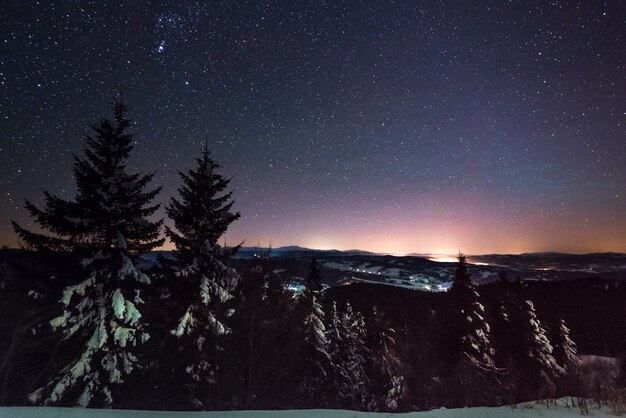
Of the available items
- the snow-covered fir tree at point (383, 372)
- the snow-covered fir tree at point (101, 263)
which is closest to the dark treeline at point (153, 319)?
the snow-covered fir tree at point (101, 263)

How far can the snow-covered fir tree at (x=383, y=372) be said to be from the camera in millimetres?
31500

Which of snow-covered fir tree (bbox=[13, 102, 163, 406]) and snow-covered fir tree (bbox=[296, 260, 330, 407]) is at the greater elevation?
snow-covered fir tree (bbox=[13, 102, 163, 406])

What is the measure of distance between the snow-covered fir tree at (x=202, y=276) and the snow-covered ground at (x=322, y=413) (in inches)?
432

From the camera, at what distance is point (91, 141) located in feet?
49.7

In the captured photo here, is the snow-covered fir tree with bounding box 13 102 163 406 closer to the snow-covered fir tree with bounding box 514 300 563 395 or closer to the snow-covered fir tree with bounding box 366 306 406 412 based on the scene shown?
the snow-covered fir tree with bounding box 366 306 406 412

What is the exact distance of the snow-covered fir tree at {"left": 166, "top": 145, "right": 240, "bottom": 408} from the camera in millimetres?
16547

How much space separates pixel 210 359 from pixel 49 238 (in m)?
8.62

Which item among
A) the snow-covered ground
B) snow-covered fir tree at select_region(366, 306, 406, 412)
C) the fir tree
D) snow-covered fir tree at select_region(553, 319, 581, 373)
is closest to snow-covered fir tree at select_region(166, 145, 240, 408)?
the fir tree

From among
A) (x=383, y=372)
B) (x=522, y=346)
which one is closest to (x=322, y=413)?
(x=383, y=372)

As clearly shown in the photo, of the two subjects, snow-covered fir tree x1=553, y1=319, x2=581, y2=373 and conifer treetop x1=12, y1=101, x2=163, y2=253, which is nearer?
conifer treetop x1=12, y1=101, x2=163, y2=253

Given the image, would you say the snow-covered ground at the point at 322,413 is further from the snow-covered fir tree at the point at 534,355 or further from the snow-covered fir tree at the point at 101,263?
the snow-covered fir tree at the point at 534,355

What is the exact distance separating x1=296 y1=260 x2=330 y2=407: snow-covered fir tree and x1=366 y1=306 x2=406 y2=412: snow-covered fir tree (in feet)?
21.9

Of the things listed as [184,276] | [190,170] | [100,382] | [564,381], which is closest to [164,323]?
[184,276]

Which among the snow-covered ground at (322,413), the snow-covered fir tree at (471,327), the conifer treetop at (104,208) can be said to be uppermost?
the conifer treetop at (104,208)
